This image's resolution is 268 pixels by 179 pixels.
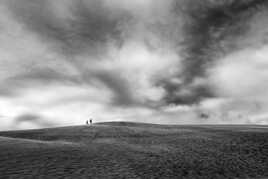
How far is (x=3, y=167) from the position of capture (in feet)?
44.8

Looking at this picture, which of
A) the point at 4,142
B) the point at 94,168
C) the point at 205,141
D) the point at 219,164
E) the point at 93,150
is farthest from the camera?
the point at 205,141

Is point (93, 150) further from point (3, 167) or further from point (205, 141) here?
point (205, 141)

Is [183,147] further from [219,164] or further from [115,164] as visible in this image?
[115,164]

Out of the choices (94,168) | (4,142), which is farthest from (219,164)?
(4,142)

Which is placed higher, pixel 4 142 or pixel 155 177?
pixel 4 142

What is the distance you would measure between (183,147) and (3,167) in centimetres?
1541

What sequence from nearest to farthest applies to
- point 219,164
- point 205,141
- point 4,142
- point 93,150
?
point 219,164
point 93,150
point 4,142
point 205,141

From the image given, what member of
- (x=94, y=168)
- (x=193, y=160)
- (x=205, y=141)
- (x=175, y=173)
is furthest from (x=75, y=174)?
(x=205, y=141)

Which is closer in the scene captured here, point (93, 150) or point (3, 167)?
point (3, 167)

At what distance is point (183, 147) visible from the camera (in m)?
21.3

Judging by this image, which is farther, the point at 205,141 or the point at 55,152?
the point at 205,141

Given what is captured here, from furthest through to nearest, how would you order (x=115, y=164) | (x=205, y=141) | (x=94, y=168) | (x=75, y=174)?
(x=205, y=141) → (x=115, y=164) → (x=94, y=168) → (x=75, y=174)

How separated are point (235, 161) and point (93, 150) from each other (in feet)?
39.0

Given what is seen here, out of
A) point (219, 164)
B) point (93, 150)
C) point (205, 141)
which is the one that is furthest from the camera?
point (205, 141)
